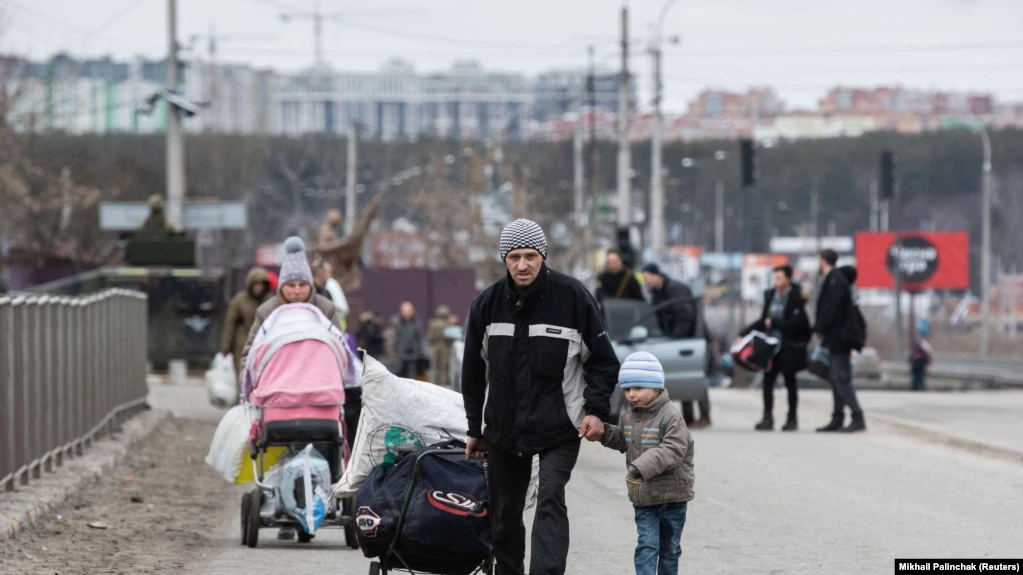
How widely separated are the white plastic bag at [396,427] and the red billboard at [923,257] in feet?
237

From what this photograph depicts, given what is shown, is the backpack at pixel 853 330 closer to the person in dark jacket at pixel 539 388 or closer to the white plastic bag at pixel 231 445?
the white plastic bag at pixel 231 445

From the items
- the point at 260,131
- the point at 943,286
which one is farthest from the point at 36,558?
the point at 260,131

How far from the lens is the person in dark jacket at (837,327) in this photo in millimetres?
19500

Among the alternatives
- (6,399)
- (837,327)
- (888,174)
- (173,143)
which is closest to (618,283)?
(837,327)

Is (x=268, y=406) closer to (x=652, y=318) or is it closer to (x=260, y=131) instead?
A: (x=652, y=318)

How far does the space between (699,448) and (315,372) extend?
7.64 metres

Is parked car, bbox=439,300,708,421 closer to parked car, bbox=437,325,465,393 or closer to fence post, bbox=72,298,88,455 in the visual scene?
parked car, bbox=437,325,465,393

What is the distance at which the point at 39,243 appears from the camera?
59500 mm

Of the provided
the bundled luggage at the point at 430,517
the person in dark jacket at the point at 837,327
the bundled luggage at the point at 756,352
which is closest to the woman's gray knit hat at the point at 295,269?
the bundled luggage at the point at 430,517

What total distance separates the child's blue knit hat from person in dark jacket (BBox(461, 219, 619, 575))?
0.77 feet

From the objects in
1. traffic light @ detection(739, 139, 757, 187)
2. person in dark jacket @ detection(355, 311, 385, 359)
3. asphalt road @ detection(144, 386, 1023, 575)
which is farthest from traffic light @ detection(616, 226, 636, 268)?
traffic light @ detection(739, 139, 757, 187)

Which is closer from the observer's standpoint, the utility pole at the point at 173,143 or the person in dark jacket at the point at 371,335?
the person in dark jacket at the point at 371,335

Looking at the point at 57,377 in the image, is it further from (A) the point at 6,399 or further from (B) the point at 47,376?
(A) the point at 6,399

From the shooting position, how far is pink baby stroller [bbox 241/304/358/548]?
1085cm
